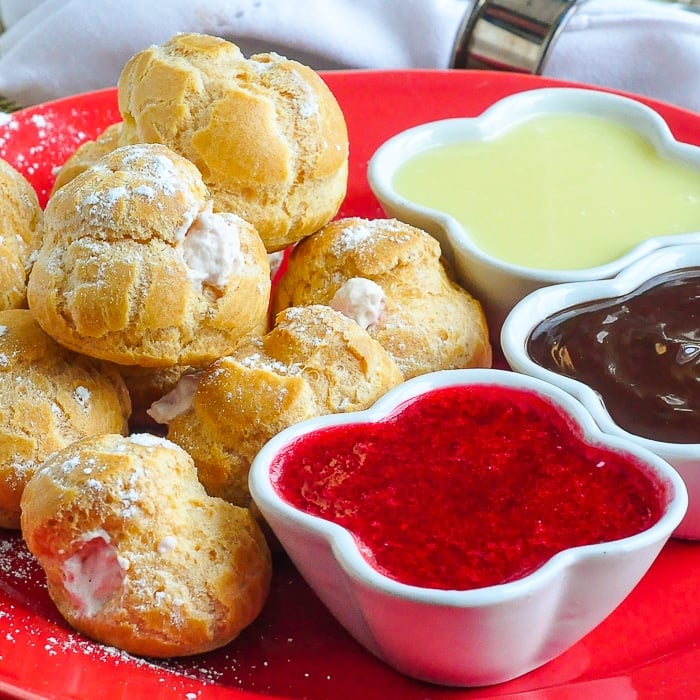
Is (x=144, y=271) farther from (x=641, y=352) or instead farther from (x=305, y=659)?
(x=641, y=352)

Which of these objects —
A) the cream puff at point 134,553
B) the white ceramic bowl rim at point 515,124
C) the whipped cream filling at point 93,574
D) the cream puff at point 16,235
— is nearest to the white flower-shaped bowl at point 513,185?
the white ceramic bowl rim at point 515,124

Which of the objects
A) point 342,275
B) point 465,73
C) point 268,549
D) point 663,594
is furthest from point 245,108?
point 465,73

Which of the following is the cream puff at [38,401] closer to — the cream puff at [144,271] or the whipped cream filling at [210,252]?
the cream puff at [144,271]

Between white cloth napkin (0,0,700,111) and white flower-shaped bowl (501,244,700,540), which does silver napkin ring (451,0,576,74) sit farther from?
white flower-shaped bowl (501,244,700,540)

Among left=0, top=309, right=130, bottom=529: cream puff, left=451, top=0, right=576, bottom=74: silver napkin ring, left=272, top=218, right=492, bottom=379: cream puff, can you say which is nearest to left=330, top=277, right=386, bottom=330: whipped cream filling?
left=272, top=218, right=492, bottom=379: cream puff

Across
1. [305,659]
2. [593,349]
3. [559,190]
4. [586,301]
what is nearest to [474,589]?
[305,659]

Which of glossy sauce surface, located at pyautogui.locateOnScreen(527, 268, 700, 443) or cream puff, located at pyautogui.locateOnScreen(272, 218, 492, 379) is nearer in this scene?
glossy sauce surface, located at pyautogui.locateOnScreen(527, 268, 700, 443)
